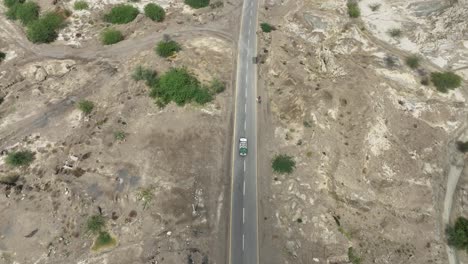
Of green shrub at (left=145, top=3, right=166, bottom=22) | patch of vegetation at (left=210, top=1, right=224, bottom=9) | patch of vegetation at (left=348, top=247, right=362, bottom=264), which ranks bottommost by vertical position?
patch of vegetation at (left=348, top=247, right=362, bottom=264)

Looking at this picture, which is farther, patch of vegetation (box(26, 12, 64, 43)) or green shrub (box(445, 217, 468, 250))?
patch of vegetation (box(26, 12, 64, 43))

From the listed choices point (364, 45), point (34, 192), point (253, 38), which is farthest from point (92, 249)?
point (364, 45)

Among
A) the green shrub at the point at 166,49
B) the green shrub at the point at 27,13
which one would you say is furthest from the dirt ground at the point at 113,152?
the green shrub at the point at 27,13

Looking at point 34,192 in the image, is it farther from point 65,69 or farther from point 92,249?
point 65,69

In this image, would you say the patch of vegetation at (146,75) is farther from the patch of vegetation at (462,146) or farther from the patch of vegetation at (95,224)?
the patch of vegetation at (462,146)

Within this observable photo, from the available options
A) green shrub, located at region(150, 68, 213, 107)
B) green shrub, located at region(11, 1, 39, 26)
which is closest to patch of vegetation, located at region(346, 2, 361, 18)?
green shrub, located at region(150, 68, 213, 107)

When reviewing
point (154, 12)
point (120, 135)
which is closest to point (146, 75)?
point (120, 135)

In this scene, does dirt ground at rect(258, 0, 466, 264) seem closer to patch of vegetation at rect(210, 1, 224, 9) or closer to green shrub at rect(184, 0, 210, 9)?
patch of vegetation at rect(210, 1, 224, 9)
